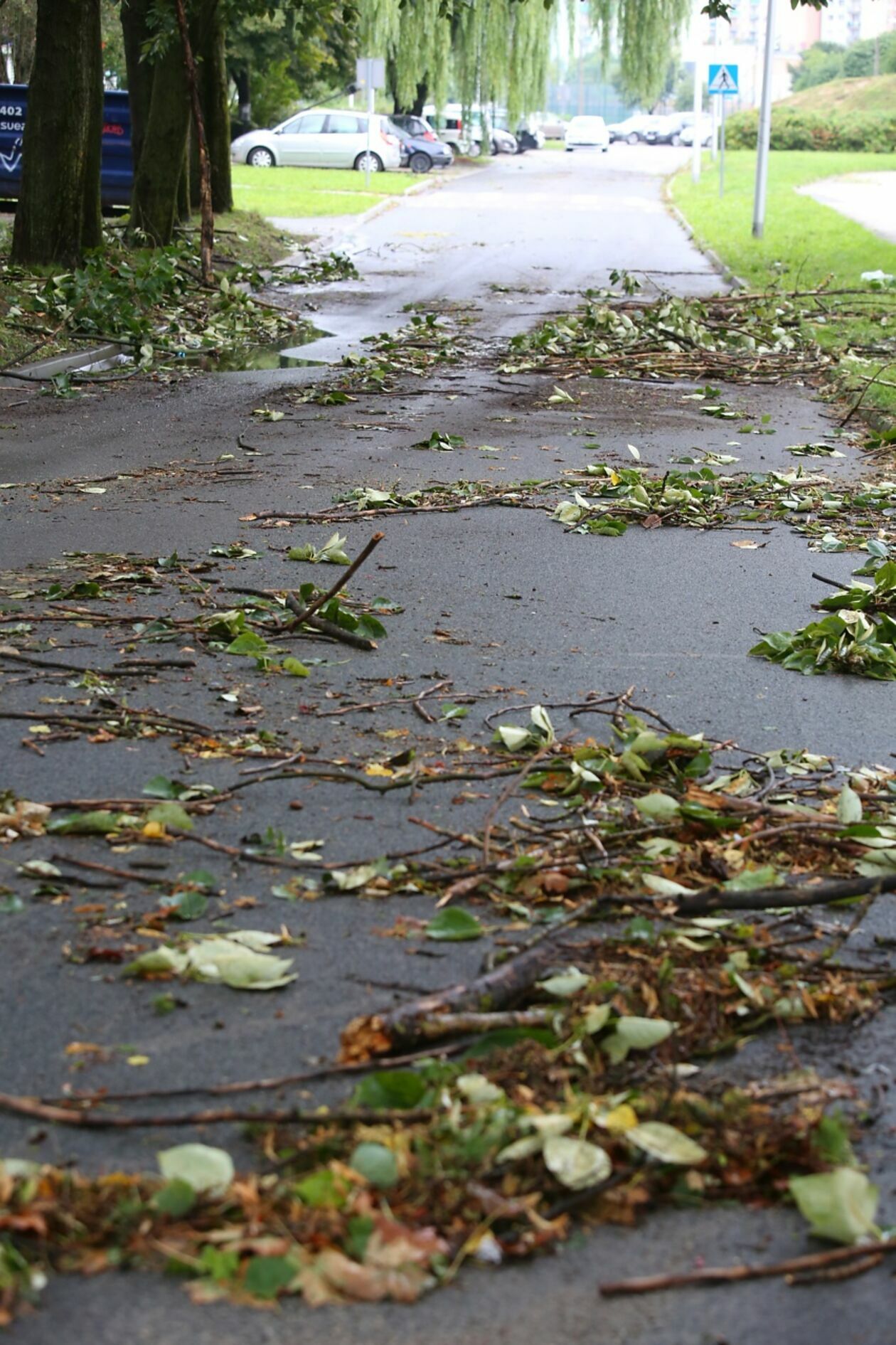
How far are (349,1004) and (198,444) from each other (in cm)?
841

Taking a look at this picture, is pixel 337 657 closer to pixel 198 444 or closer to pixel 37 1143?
pixel 37 1143

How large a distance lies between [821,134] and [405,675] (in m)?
70.7

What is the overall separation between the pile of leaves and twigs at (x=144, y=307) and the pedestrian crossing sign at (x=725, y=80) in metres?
18.7

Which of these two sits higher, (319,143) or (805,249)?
(319,143)

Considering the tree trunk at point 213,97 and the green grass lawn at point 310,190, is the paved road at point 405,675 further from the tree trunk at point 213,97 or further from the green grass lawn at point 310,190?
the green grass lawn at point 310,190

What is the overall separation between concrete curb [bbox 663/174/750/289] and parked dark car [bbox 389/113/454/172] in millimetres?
12811

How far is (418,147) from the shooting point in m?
53.6

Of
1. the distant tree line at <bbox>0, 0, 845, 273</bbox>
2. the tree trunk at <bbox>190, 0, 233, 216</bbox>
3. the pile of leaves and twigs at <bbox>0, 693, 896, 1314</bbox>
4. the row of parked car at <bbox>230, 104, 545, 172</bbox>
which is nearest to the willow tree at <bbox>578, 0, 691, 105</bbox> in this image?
the distant tree line at <bbox>0, 0, 845, 273</bbox>

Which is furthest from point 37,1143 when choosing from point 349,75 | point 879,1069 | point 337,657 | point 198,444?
point 349,75

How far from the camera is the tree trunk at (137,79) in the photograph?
24.5 meters

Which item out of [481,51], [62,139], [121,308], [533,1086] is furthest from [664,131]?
[533,1086]

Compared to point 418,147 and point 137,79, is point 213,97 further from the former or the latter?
point 418,147

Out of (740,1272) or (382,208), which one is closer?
(740,1272)

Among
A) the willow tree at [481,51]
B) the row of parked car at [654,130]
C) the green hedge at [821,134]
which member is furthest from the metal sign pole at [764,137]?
the row of parked car at [654,130]
